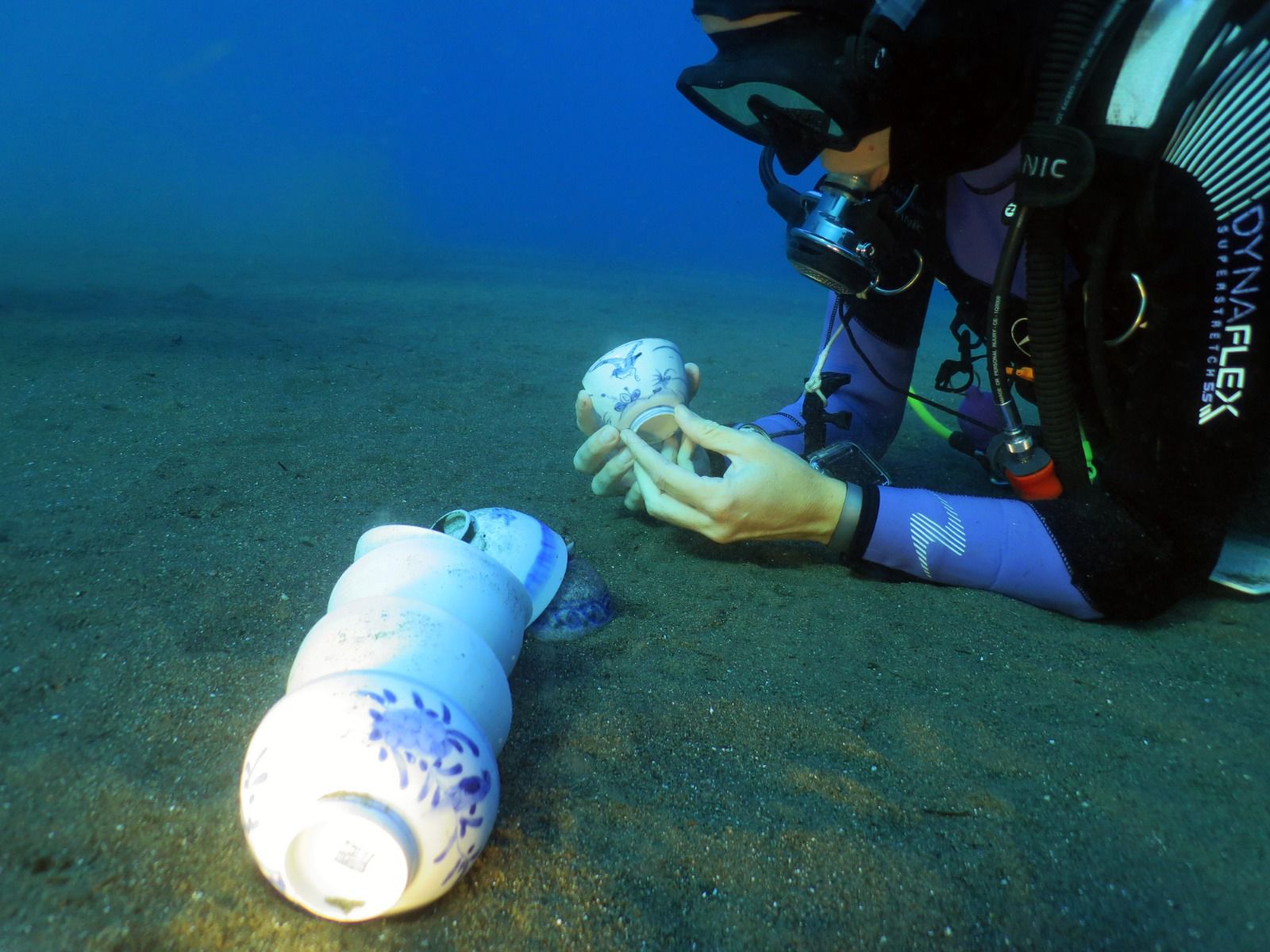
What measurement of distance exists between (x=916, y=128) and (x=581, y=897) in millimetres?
2075

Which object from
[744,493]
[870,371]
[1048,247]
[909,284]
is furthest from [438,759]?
[870,371]

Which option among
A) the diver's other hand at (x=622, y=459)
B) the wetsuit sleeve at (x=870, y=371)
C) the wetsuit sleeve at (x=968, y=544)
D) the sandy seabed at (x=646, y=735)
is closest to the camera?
the sandy seabed at (x=646, y=735)

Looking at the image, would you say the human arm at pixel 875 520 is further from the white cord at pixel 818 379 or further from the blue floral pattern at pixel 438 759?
the blue floral pattern at pixel 438 759

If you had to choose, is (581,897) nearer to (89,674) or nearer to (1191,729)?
(89,674)

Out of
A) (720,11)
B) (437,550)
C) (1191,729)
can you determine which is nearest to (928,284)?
(720,11)

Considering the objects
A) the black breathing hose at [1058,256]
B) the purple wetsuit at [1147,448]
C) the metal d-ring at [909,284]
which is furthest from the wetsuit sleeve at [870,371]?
the black breathing hose at [1058,256]

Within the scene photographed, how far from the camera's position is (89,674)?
161 cm

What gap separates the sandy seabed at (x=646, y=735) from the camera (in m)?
1.15

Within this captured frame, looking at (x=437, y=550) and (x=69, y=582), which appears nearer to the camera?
(x=437, y=550)

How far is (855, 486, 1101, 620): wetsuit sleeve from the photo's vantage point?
2.13 meters

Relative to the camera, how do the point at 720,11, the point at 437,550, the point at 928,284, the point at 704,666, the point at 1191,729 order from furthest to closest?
the point at 928,284 < the point at 720,11 < the point at 704,666 < the point at 1191,729 < the point at 437,550

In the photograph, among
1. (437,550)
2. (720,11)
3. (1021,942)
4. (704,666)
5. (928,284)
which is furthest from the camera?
(928,284)

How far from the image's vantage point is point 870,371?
3217mm

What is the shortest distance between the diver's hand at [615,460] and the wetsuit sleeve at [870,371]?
0.64 m
